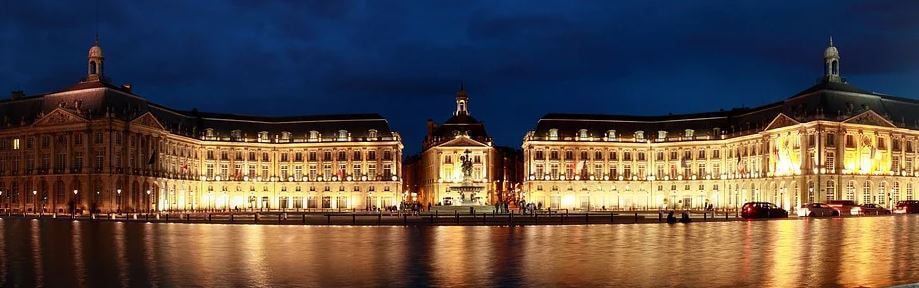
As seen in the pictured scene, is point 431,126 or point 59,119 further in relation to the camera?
point 431,126

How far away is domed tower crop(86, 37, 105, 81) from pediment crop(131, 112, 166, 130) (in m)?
6.98

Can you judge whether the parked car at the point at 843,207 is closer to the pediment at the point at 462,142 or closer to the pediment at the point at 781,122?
A: the pediment at the point at 781,122

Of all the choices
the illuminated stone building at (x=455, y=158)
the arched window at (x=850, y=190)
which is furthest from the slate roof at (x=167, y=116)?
the arched window at (x=850, y=190)

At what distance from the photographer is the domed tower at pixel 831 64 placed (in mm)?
112562

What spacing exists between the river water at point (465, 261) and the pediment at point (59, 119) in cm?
6769

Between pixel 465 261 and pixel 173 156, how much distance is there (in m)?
99.9

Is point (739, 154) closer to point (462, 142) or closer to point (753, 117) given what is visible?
point (753, 117)

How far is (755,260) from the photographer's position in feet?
98.4

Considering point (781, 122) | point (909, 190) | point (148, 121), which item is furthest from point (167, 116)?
point (909, 190)

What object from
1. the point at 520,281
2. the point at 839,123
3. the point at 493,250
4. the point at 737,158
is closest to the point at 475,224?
the point at 493,250

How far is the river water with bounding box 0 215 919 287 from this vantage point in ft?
79.7

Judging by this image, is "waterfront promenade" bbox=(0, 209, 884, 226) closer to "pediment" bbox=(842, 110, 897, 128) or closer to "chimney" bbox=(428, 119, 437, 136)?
"pediment" bbox=(842, 110, 897, 128)

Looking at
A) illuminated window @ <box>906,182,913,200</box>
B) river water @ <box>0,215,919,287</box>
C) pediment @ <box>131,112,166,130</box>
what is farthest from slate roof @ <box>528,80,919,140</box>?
river water @ <box>0,215,919,287</box>

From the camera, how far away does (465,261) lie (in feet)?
99.4
